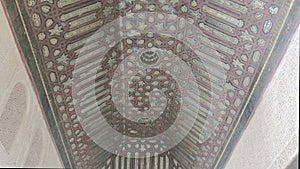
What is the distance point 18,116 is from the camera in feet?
17.7

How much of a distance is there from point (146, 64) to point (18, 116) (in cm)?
226

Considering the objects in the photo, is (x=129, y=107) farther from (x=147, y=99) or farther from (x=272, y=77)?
(x=272, y=77)

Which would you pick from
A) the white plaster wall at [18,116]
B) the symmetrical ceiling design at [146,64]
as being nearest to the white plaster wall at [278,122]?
the symmetrical ceiling design at [146,64]

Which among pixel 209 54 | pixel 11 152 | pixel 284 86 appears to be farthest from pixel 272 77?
pixel 11 152

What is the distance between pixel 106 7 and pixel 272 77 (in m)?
2.30

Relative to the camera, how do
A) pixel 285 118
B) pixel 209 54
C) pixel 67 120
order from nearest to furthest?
pixel 285 118 → pixel 209 54 → pixel 67 120

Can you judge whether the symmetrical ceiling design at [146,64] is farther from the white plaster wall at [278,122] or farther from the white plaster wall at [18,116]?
the white plaster wall at [278,122]

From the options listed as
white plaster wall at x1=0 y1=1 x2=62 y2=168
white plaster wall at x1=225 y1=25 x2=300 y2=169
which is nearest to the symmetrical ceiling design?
white plaster wall at x1=0 y1=1 x2=62 y2=168

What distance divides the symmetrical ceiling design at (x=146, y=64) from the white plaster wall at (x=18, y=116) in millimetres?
173

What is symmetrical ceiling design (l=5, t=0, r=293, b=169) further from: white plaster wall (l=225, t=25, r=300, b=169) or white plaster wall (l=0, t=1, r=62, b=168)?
white plaster wall (l=225, t=25, r=300, b=169)

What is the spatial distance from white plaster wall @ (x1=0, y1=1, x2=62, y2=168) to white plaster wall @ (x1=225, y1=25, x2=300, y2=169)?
2985 mm

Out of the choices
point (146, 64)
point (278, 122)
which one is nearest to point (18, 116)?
point (146, 64)

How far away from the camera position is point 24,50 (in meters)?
5.05

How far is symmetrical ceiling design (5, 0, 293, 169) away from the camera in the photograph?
507cm
